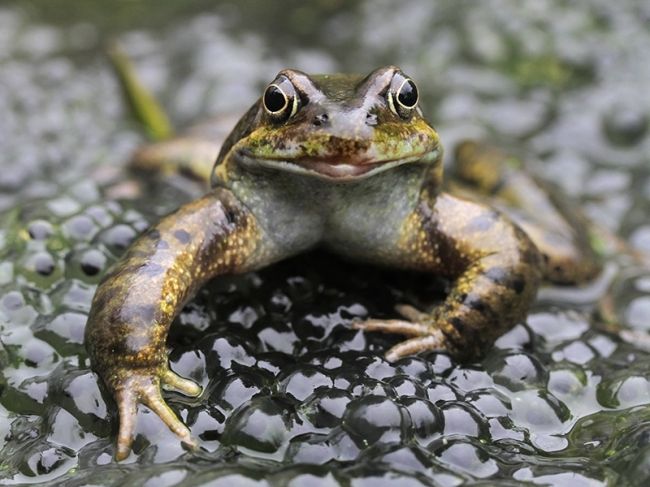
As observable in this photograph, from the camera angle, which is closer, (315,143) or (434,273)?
(315,143)

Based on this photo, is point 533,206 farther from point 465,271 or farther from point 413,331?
point 413,331

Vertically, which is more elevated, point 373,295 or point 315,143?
point 315,143

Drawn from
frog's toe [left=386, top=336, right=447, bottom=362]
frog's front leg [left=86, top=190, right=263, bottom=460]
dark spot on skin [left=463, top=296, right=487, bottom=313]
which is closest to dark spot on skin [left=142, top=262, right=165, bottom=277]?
frog's front leg [left=86, top=190, right=263, bottom=460]

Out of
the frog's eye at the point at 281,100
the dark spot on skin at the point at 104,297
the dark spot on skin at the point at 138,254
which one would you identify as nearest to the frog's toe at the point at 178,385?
the dark spot on skin at the point at 104,297

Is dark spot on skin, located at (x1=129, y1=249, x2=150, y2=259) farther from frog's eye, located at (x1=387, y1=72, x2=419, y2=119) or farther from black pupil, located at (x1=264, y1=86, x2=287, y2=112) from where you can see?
frog's eye, located at (x1=387, y1=72, x2=419, y2=119)

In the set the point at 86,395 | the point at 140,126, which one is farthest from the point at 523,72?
the point at 86,395

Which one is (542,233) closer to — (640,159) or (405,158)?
(405,158)

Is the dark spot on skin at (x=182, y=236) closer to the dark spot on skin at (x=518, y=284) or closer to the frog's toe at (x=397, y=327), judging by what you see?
the frog's toe at (x=397, y=327)
